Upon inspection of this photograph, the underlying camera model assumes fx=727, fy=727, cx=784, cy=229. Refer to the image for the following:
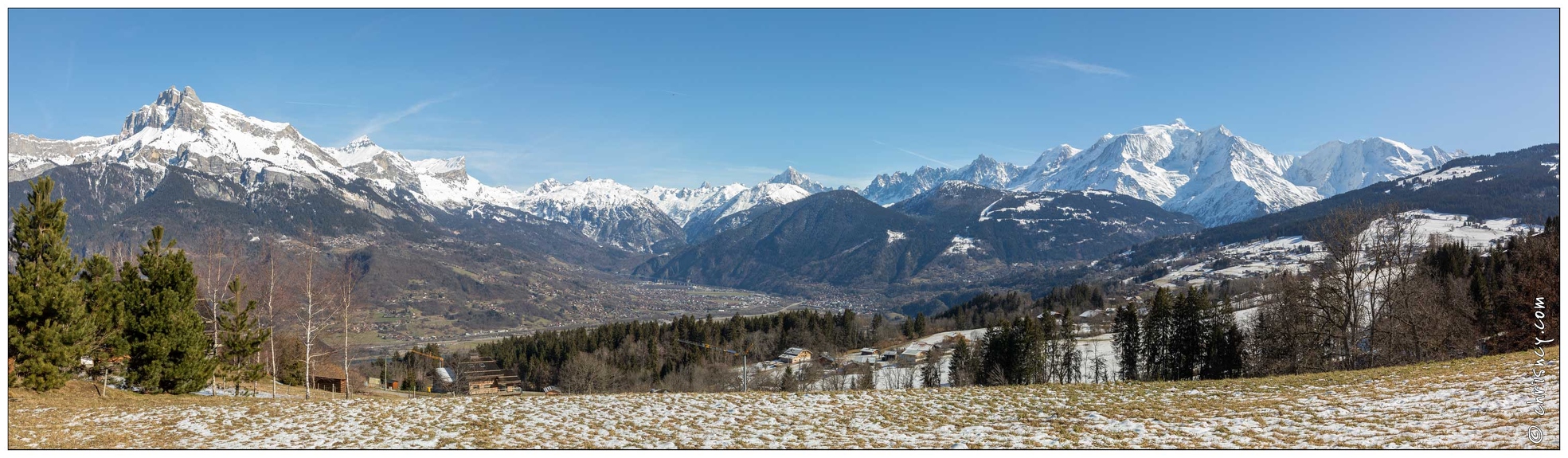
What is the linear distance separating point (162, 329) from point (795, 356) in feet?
316

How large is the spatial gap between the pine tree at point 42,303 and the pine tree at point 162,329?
71.7 inches

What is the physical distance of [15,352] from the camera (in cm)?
2452

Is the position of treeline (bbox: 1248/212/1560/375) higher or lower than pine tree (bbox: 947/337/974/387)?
higher

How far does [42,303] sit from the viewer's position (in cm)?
2469

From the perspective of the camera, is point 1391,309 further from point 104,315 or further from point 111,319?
point 104,315

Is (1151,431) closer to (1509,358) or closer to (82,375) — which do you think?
(1509,358)

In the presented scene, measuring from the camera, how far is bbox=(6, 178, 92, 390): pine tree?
24391mm

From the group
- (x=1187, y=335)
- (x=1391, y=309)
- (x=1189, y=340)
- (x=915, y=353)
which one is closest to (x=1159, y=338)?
(x=1187, y=335)

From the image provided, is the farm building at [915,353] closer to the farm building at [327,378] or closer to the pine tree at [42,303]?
the farm building at [327,378]

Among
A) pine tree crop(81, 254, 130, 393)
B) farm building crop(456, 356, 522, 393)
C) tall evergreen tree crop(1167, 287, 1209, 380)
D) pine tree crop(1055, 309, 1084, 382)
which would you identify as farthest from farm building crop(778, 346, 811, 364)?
pine tree crop(81, 254, 130, 393)

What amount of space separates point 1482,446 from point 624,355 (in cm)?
10620

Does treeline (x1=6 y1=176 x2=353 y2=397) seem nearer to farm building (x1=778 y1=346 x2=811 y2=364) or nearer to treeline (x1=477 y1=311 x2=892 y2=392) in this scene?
treeline (x1=477 y1=311 x2=892 y2=392)

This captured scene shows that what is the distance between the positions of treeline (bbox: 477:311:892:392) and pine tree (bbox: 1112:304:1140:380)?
4501cm

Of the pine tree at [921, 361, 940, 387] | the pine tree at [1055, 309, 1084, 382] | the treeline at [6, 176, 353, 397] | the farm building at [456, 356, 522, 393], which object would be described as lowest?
the farm building at [456, 356, 522, 393]
